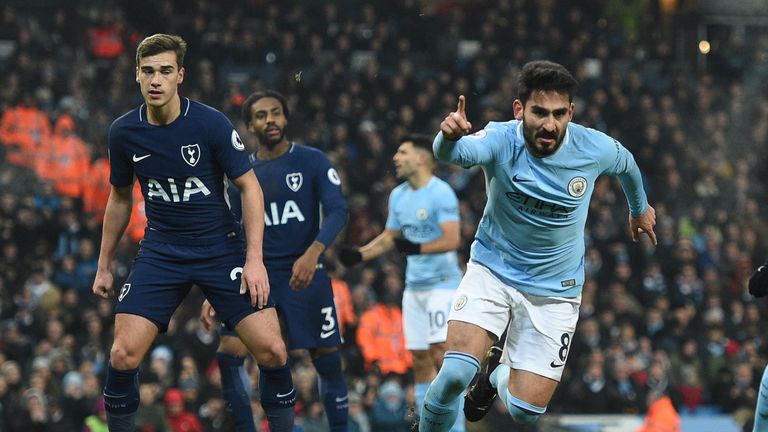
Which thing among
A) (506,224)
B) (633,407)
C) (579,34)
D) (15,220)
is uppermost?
(579,34)

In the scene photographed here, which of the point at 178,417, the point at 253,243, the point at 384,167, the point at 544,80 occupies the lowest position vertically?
the point at 178,417

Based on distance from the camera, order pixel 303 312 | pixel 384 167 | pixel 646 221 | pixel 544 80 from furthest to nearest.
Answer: pixel 384 167 → pixel 303 312 → pixel 646 221 → pixel 544 80

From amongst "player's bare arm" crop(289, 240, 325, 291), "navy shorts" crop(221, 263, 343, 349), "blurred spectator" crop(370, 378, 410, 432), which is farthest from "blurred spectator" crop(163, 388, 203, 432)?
"player's bare arm" crop(289, 240, 325, 291)

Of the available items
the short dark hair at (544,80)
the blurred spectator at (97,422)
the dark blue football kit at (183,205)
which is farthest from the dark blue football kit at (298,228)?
the blurred spectator at (97,422)

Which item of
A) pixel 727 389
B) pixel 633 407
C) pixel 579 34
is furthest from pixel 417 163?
pixel 579 34

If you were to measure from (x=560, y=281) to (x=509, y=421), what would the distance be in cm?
674

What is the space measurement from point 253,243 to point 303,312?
1.71m

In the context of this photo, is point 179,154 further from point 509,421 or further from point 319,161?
point 509,421

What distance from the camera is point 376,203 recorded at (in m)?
18.6

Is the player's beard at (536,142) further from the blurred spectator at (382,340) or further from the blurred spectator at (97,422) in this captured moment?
the blurred spectator at (382,340)

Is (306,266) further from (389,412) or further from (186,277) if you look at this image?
(389,412)

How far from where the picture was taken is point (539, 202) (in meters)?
7.56

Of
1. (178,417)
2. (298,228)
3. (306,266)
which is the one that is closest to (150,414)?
(178,417)

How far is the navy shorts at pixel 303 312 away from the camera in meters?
9.09
